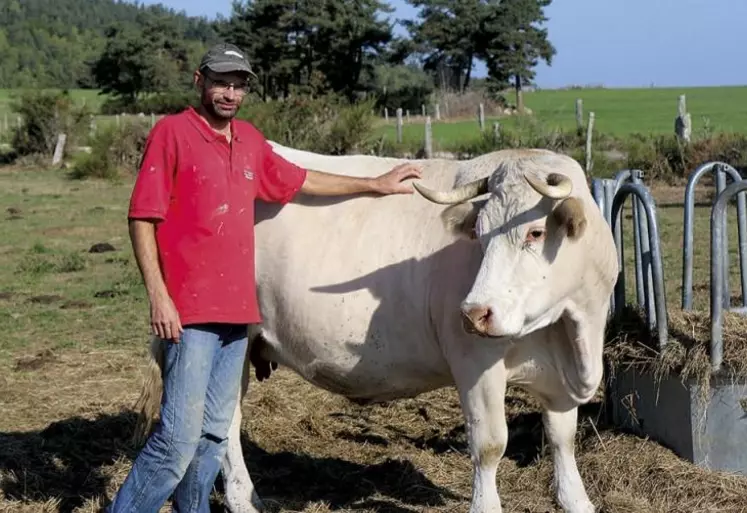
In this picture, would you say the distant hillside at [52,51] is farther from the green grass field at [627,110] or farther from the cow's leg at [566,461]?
the cow's leg at [566,461]

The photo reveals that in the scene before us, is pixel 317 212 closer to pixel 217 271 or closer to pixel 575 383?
pixel 217 271

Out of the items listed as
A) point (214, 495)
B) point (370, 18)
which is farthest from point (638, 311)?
point (370, 18)

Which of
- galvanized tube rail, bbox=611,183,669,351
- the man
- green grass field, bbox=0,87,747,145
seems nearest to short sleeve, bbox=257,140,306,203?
the man

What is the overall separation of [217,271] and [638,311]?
2804 millimetres

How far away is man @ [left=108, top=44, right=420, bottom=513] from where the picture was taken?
367 cm

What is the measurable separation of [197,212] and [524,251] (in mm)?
1282

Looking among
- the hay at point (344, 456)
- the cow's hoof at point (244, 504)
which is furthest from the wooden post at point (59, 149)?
the cow's hoof at point (244, 504)

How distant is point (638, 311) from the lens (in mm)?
5559

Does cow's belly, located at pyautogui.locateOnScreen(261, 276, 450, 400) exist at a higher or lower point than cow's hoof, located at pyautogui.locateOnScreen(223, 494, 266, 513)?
higher

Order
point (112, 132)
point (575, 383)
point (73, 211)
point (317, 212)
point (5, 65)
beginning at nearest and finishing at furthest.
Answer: point (575, 383)
point (317, 212)
point (73, 211)
point (112, 132)
point (5, 65)

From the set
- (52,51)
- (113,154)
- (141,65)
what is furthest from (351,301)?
(52,51)

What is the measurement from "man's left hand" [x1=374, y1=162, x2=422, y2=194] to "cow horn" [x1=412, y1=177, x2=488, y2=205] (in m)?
0.54

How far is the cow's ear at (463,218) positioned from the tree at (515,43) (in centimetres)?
5172

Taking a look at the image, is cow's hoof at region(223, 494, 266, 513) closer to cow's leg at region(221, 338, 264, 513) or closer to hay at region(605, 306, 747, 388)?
cow's leg at region(221, 338, 264, 513)
